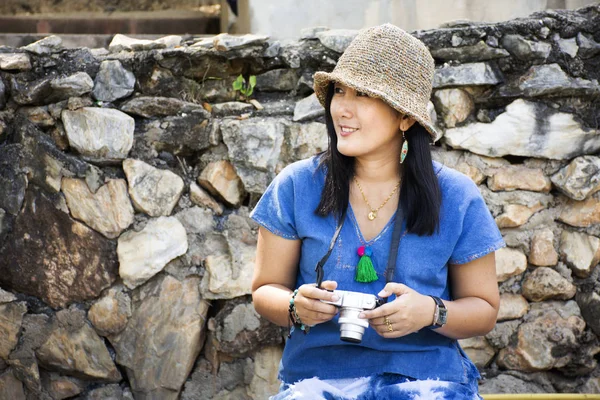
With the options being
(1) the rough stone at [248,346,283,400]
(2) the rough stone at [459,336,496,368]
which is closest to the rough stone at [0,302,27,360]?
(1) the rough stone at [248,346,283,400]

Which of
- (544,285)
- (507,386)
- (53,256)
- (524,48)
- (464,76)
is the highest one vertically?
(524,48)

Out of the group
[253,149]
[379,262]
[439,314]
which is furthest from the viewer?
[253,149]

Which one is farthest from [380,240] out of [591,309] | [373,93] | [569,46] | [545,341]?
[569,46]

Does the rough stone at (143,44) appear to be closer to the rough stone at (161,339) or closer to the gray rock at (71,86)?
the gray rock at (71,86)

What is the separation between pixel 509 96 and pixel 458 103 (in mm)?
210

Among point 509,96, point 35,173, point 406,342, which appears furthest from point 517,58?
point 35,173

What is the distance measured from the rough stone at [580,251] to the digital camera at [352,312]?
1556mm

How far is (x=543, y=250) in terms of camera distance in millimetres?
3266

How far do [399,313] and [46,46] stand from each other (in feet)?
6.18

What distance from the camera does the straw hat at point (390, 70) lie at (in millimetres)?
2193

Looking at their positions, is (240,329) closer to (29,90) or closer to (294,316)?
(294,316)

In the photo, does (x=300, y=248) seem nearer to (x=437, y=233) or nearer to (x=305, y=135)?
(x=437, y=233)

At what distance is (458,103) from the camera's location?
3238 mm

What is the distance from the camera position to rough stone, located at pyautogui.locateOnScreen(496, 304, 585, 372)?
127 inches
